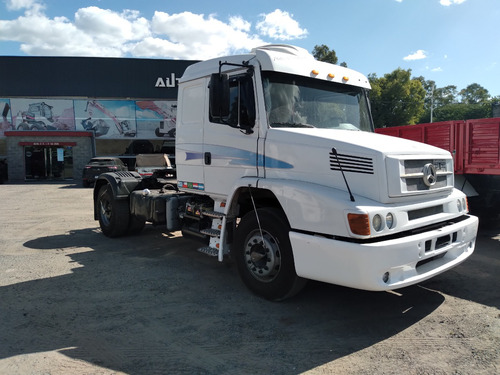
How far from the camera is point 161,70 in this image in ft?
92.8

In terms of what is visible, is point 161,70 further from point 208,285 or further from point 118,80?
point 208,285

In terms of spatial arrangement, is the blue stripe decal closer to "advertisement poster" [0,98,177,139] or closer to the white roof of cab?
the white roof of cab

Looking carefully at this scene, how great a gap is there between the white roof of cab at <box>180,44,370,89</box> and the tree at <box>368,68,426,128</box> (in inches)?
1508

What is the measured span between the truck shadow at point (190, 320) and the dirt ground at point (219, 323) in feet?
0.04

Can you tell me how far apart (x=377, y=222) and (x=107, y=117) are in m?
27.5

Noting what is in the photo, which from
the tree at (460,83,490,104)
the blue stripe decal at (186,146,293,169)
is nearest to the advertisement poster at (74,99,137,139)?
the blue stripe decal at (186,146,293,169)

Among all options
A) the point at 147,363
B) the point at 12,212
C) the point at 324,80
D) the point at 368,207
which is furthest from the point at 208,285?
the point at 12,212

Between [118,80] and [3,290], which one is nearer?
Answer: [3,290]

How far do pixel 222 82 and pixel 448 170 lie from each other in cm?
294

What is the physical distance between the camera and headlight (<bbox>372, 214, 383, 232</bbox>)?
140 inches

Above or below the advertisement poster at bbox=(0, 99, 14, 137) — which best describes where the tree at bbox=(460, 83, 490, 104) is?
above

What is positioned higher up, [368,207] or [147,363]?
[368,207]

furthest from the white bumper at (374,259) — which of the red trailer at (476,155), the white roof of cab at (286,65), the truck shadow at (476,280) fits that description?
the red trailer at (476,155)

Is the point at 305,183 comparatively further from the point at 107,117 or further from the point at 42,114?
the point at 42,114
